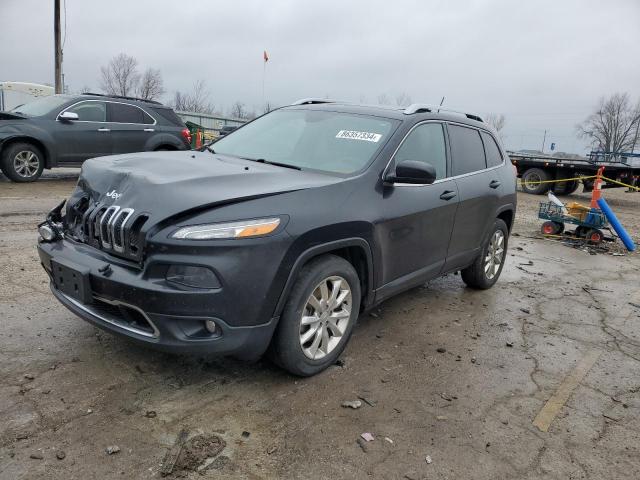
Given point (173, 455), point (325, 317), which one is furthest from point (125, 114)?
point (173, 455)

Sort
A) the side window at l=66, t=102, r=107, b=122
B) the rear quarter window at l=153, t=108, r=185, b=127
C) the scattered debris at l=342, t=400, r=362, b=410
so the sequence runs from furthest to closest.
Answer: the rear quarter window at l=153, t=108, r=185, b=127, the side window at l=66, t=102, r=107, b=122, the scattered debris at l=342, t=400, r=362, b=410

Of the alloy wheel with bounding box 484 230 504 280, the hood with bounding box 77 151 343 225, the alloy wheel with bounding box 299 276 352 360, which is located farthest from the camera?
the alloy wheel with bounding box 484 230 504 280

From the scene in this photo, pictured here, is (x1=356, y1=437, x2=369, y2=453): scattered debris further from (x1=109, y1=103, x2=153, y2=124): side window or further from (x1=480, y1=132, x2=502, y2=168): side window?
(x1=109, y1=103, x2=153, y2=124): side window

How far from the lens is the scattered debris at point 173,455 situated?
232cm

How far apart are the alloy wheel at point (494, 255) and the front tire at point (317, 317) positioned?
Result: 247cm

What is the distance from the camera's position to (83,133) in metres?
10.3

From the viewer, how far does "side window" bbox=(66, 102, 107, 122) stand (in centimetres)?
1030

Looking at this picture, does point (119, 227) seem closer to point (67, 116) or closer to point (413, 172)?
point (413, 172)

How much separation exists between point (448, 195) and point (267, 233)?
203 cm

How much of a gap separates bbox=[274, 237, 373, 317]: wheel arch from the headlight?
28 centimetres

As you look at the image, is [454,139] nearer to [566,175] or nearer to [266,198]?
[266,198]

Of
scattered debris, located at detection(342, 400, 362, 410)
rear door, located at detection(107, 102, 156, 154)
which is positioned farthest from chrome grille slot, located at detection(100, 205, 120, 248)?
rear door, located at detection(107, 102, 156, 154)

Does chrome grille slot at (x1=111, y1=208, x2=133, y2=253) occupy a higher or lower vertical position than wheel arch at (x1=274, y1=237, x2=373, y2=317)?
higher

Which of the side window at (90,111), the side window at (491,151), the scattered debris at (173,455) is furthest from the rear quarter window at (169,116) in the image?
the scattered debris at (173,455)
